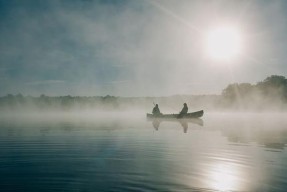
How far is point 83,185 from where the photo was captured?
14.3 meters

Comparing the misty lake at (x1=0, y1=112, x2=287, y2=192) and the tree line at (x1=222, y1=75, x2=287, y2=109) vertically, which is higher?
the tree line at (x1=222, y1=75, x2=287, y2=109)

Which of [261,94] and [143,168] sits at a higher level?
[261,94]

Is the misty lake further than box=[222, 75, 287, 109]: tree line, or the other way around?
box=[222, 75, 287, 109]: tree line

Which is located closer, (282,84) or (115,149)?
(115,149)

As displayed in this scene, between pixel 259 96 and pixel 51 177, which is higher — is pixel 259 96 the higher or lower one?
the higher one

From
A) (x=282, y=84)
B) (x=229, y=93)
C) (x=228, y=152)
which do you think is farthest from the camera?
(x=229, y=93)

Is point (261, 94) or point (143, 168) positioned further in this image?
point (261, 94)

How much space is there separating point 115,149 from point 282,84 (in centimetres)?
16638

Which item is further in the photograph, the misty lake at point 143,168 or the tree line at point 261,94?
the tree line at point 261,94

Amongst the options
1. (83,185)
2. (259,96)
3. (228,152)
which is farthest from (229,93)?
(83,185)

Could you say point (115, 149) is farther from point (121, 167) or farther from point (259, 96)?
point (259, 96)

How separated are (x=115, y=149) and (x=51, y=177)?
412 inches

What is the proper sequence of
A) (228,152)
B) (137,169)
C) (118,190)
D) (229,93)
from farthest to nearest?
(229,93)
(228,152)
(137,169)
(118,190)

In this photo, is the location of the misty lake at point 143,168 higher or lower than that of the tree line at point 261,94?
lower
